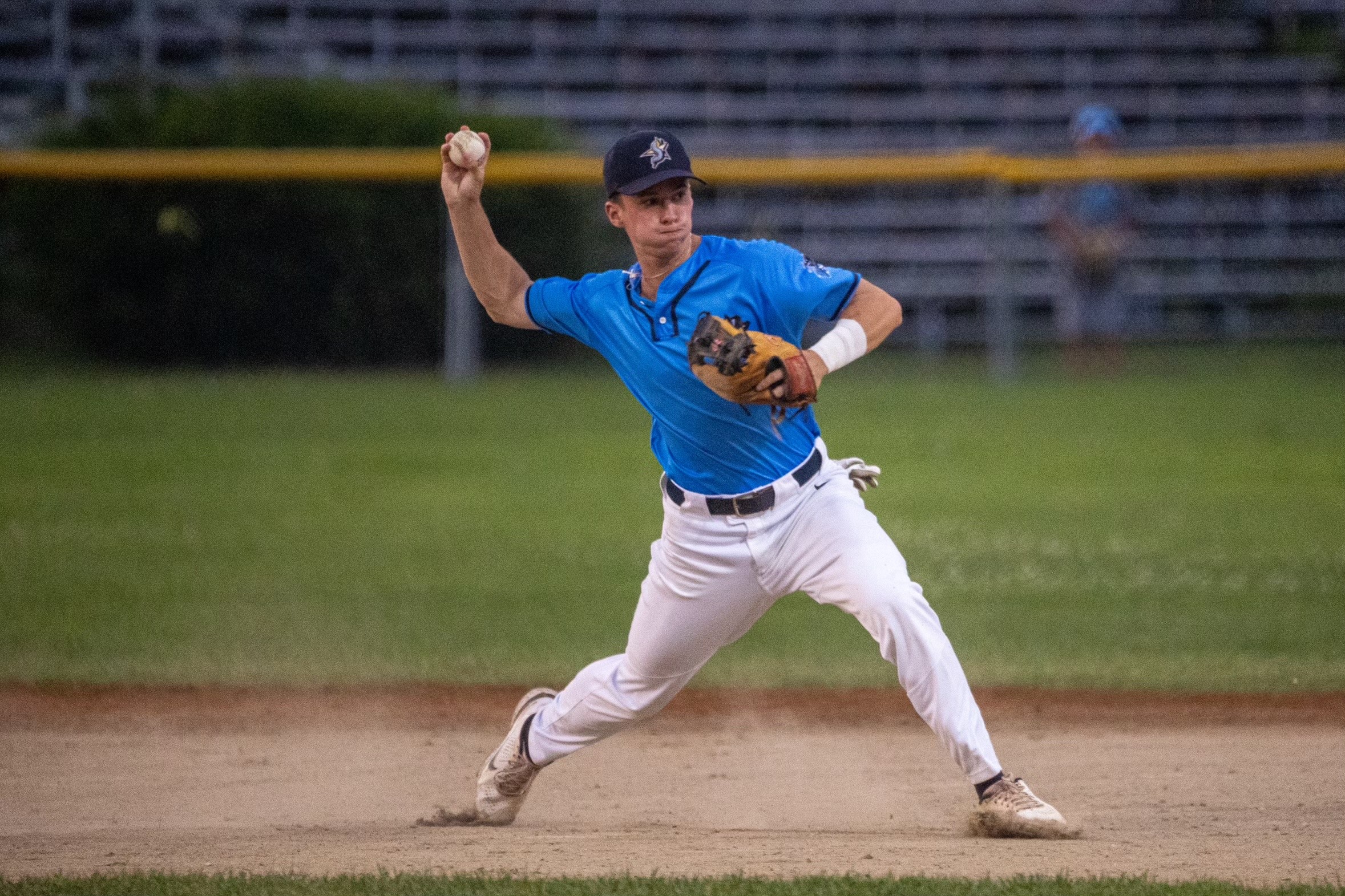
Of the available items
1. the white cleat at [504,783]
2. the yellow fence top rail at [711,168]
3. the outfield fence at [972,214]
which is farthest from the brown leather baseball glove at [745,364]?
the outfield fence at [972,214]

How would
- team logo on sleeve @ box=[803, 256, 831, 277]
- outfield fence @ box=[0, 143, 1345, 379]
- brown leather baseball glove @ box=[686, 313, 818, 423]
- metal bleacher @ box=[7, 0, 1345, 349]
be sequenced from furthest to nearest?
metal bleacher @ box=[7, 0, 1345, 349], outfield fence @ box=[0, 143, 1345, 379], team logo on sleeve @ box=[803, 256, 831, 277], brown leather baseball glove @ box=[686, 313, 818, 423]

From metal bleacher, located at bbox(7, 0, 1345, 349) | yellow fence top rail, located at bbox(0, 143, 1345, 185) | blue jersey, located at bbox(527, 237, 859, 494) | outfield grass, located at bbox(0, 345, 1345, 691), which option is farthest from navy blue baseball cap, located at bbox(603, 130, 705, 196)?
metal bleacher, located at bbox(7, 0, 1345, 349)

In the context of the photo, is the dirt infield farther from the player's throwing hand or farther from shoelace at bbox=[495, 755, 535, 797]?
the player's throwing hand

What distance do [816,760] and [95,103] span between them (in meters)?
17.4

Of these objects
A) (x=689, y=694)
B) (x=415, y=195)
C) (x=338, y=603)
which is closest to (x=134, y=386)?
(x=415, y=195)

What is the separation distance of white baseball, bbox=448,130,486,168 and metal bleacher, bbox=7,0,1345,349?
15.0 meters

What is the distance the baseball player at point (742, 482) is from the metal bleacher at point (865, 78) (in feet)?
49.6

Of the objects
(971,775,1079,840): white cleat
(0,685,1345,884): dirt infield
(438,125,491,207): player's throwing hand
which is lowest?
(0,685,1345,884): dirt infield

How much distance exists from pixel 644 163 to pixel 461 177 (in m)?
0.59

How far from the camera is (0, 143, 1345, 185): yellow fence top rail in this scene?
12.2m

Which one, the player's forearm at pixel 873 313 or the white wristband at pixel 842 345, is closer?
the white wristband at pixel 842 345

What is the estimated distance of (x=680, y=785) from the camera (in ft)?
16.1

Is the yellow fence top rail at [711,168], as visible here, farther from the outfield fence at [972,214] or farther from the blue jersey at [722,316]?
the blue jersey at [722,316]

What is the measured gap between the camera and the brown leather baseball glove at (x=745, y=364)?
359 cm
